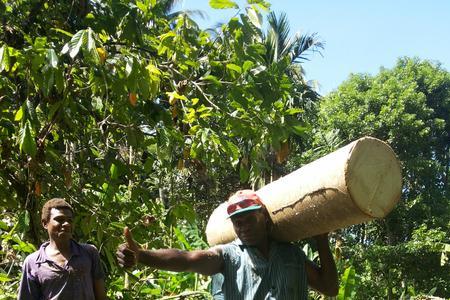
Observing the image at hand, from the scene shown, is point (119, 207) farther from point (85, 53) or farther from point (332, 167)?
point (332, 167)

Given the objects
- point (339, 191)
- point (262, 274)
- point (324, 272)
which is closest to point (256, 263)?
point (262, 274)

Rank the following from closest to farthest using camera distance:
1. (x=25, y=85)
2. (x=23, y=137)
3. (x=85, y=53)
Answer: (x=85, y=53) → (x=23, y=137) → (x=25, y=85)

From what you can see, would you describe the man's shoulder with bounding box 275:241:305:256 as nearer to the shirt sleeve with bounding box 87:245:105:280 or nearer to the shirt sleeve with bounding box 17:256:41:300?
the shirt sleeve with bounding box 87:245:105:280

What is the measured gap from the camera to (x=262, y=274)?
7.58 ft

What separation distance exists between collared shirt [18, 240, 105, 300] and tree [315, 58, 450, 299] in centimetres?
1034

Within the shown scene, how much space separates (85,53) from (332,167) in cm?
110

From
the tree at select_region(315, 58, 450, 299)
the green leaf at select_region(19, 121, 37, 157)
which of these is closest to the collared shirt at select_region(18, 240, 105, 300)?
the green leaf at select_region(19, 121, 37, 157)

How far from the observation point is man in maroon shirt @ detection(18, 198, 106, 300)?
281 cm

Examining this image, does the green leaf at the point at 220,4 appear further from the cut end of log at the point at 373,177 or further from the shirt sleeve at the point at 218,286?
the shirt sleeve at the point at 218,286

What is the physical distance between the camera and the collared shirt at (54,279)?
2807mm

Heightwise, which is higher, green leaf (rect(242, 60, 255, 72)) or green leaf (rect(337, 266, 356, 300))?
green leaf (rect(242, 60, 255, 72))

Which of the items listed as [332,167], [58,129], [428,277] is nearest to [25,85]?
[58,129]

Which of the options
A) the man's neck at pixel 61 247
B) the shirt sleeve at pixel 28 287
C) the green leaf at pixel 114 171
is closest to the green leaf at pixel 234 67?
the green leaf at pixel 114 171

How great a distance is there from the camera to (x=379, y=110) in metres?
15.1
